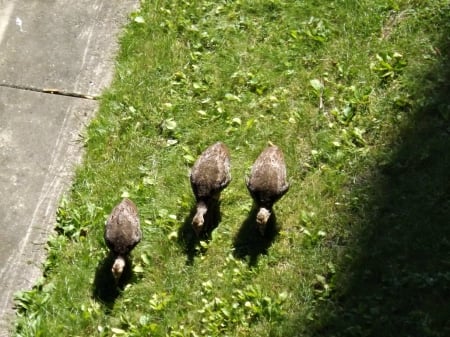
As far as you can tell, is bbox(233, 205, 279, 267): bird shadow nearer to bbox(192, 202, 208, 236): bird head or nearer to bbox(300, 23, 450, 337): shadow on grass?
bbox(192, 202, 208, 236): bird head

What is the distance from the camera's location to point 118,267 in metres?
7.36

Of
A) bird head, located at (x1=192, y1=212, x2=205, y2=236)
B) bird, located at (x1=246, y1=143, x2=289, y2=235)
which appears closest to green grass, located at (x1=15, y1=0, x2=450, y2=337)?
bird head, located at (x1=192, y1=212, x2=205, y2=236)

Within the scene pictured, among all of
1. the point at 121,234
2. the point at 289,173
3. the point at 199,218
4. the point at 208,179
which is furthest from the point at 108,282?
the point at 289,173

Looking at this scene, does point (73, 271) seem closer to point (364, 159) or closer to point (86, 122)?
point (86, 122)

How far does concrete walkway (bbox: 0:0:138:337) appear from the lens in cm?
790

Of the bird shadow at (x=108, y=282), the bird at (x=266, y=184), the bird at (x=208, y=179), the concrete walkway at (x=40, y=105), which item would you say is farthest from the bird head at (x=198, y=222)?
the concrete walkway at (x=40, y=105)

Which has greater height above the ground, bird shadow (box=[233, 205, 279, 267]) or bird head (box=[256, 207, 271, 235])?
bird head (box=[256, 207, 271, 235])

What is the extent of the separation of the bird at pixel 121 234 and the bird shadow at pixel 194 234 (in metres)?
0.43

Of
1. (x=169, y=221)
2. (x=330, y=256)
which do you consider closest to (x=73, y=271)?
(x=169, y=221)

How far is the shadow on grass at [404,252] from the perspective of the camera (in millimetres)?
6902

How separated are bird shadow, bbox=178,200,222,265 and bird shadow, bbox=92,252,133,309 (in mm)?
489

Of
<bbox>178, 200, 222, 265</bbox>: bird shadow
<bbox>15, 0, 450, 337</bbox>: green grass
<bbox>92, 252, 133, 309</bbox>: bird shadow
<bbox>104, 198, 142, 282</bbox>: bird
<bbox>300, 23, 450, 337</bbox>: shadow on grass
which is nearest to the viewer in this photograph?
<bbox>300, 23, 450, 337</bbox>: shadow on grass

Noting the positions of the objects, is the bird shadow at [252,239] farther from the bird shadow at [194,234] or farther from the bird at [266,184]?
the bird shadow at [194,234]

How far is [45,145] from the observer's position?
851 centimetres
